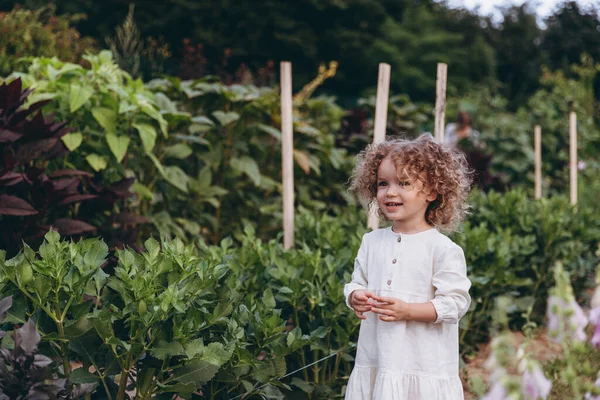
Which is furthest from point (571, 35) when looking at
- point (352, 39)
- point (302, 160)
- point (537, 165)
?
point (302, 160)

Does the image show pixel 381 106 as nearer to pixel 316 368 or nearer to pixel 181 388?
pixel 316 368

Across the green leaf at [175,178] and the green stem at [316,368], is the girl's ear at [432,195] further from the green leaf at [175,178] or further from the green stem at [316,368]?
the green leaf at [175,178]

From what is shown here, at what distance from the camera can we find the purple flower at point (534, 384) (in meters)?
1.37

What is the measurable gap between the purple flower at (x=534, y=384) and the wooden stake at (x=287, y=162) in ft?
9.07

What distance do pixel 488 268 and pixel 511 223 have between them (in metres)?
1.40

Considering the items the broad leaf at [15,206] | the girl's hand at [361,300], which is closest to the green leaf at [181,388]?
the girl's hand at [361,300]

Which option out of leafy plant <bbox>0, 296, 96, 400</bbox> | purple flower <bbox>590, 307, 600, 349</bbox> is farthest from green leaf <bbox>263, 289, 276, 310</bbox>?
purple flower <bbox>590, 307, 600, 349</bbox>

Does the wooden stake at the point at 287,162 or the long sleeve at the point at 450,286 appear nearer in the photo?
the long sleeve at the point at 450,286

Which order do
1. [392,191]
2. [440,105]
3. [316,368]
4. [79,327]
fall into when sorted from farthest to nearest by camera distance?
[440,105] → [316,368] → [392,191] → [79,327]

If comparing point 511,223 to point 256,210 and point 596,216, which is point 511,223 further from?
point 256,210

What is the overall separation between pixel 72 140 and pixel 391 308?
7.67 feet

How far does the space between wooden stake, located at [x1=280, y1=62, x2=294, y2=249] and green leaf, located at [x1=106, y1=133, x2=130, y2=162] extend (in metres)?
0.90

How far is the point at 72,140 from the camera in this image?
156 inches

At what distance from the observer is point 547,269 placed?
5418mm
